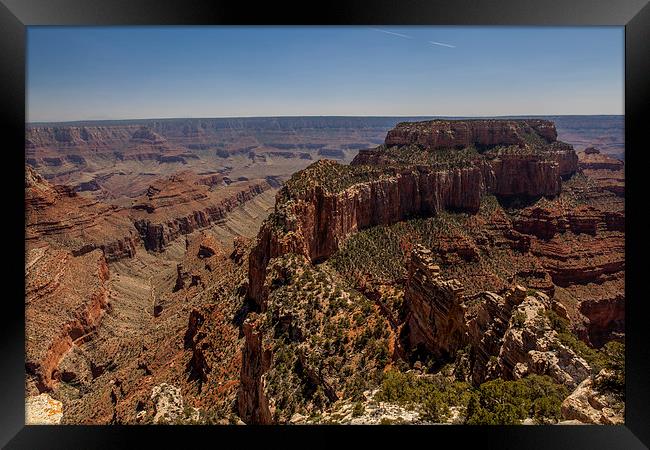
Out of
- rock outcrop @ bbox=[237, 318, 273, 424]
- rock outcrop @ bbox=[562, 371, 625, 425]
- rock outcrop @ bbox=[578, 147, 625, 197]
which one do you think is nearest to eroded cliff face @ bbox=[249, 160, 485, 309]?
rock outcrop @ bbox=[237, 318, 273, 424]

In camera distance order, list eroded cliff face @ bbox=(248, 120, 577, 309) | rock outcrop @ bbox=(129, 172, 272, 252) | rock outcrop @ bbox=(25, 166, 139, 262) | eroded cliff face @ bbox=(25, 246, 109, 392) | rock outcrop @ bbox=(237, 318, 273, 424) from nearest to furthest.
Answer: rock outcrop @ bbox=(237, 318, 273, 424), eroded cliff face @ bbox=(248, 120, 577, 309), eroded cliff face @ bbox=(25, 246, 109, 392), rock outcrop @ bbox=(25, 166, 139, 262), rock outcrop @ bbox=(129, 172, 272, 252)

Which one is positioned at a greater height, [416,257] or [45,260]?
[416,257]

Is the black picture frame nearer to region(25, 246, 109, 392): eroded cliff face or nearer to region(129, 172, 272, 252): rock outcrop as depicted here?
region(25, 246, 109, 392): eroded cliff face

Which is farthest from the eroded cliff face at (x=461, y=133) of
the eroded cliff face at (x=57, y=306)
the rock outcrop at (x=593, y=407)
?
the rock outcrop at (x=593, y=407)

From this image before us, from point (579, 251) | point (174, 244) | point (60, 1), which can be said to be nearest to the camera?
point (60, 1)
